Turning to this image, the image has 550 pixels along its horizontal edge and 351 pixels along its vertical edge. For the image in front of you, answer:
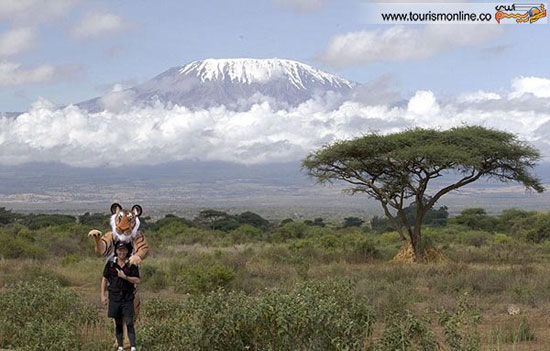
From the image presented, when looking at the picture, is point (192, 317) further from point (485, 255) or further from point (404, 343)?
point (485, 255)

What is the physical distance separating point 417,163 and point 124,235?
50.7 ft

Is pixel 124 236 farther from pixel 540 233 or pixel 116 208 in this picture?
pixel 540 233

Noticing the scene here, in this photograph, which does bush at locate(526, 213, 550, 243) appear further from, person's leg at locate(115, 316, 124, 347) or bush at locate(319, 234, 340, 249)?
person's leg at locate(115, 316, 124, 347)

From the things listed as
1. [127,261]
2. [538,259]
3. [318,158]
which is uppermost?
[318,158]

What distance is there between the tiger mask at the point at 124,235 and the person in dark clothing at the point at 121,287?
0.27 feet

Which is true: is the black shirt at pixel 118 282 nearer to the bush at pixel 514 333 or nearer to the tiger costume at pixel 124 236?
the tiger costume at pixel 124 236

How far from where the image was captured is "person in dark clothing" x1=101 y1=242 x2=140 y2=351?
26.2ft

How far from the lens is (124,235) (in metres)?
8.02

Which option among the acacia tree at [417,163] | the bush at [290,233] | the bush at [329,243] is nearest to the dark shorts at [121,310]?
the acacia tree at [417,163]

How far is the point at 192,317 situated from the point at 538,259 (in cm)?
1908

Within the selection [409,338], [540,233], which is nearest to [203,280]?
[409,338]

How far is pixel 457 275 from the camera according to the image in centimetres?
1688

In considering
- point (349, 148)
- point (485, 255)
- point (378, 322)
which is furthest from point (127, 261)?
point (485, 255)

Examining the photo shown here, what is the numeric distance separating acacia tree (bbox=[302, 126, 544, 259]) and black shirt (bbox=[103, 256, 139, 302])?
1479 centimetres
